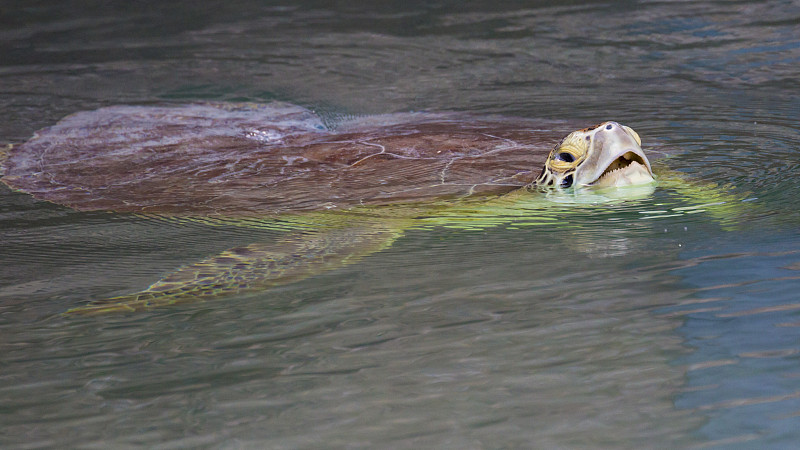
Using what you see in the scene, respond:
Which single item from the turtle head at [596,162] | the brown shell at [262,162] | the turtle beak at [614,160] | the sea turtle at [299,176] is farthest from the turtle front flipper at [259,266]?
the turtle beak at [614,160]

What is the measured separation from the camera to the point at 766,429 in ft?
5.12

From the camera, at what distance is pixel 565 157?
12.2 ft

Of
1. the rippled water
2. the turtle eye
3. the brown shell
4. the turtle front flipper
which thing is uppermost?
the turtle eye

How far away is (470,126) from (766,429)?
378cm

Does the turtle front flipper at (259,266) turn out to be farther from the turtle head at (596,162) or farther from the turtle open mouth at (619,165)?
the turtle open mouth at (619,165)

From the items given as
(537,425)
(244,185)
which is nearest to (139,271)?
(244,185)

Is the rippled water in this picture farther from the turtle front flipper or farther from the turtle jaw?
the turtle jaw

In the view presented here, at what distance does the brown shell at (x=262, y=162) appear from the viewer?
155 inches

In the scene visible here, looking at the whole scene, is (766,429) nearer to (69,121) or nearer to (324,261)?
(324,261)

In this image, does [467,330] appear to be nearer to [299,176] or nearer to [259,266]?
[259,266]

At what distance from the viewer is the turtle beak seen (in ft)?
11.6

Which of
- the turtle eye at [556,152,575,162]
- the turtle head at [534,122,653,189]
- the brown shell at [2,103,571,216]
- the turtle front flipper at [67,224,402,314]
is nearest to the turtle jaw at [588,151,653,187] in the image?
the turtle head at [534,122,653,189]

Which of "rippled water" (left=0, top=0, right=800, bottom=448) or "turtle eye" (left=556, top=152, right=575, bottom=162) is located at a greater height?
"turtle eye" (left=556, top=152, right=575, bottom=162)

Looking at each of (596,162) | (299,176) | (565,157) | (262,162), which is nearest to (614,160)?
(596,162)
